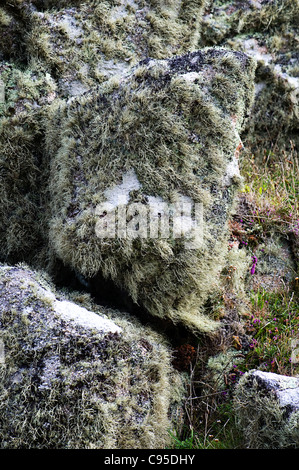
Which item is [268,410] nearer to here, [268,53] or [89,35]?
[89,35]

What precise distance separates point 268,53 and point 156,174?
309 cm

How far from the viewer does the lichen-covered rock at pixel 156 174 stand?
3.52m

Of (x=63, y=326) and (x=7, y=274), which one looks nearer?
(x=63, y=326)

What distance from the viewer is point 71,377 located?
117 inches

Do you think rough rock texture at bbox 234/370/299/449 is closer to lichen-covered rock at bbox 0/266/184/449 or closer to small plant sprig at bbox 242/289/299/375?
small plant sprig at bbox 242/289/299/375

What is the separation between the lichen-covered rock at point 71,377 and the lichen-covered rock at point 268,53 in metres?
3.29

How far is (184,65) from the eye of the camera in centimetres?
377

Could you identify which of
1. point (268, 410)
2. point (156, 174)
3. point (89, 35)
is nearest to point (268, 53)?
point (89, 35)

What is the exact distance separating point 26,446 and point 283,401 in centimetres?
167

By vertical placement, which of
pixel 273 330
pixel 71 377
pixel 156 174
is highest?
pixel 156 174

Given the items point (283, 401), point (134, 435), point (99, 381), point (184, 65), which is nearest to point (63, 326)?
point (99, 381)

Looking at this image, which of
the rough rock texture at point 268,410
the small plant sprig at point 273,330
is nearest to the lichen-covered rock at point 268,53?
the small plant sprig at point 273,330

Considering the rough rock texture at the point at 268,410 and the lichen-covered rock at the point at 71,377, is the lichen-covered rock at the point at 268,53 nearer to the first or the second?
the rough rock texture at the point at 268,410
